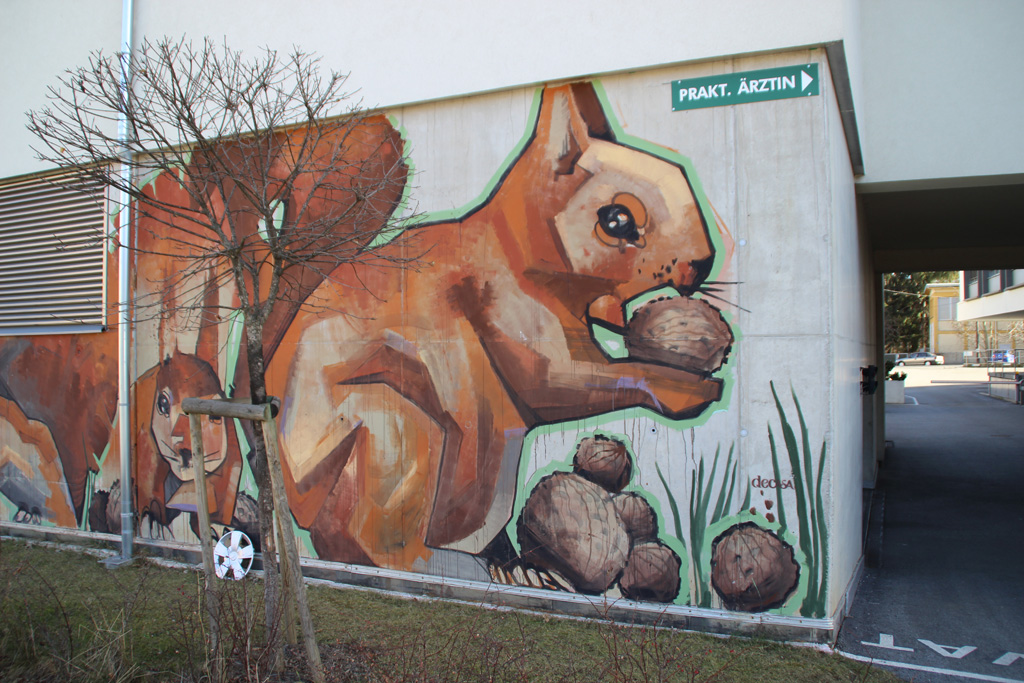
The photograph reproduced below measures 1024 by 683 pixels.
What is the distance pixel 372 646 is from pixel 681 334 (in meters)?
2.98

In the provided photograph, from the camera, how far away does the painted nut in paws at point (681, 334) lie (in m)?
4.96

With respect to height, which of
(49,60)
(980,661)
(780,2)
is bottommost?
(980,661)

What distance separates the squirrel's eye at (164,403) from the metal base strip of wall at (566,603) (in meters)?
1.31

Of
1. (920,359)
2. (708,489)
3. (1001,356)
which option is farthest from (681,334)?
(920,359)

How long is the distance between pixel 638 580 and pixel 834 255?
2.68 meters

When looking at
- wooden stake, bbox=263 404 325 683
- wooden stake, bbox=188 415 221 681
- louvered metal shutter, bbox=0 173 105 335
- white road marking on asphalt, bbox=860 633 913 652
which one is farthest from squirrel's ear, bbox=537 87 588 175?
louvered metal shutter, bbox=0 173 105 335

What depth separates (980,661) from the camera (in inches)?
186

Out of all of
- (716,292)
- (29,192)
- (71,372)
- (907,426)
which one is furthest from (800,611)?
(907,426)

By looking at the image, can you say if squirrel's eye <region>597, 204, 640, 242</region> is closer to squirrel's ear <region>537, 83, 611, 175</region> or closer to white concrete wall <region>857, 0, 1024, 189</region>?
squirrel's ear <region>537, 83, 611, 175</region>

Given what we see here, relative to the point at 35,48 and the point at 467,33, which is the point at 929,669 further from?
the point at 35,48

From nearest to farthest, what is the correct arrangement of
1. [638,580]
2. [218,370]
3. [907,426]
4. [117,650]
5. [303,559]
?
[117,650] → [638,580] → [303,559] → [218,370] → [907,426]

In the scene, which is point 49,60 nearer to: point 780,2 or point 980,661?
point 780,2

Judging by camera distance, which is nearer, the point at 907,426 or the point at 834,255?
the point at 834,255

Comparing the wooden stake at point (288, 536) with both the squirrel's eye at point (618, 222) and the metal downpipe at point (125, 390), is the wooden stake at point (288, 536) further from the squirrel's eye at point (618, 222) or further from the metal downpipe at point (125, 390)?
the metal downpipe at point (125, 390)
